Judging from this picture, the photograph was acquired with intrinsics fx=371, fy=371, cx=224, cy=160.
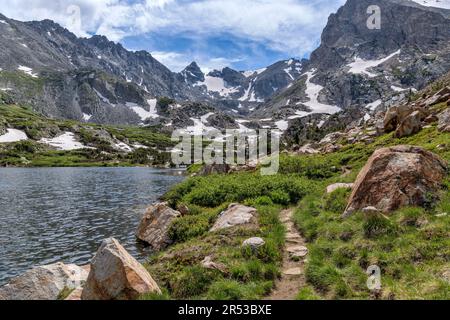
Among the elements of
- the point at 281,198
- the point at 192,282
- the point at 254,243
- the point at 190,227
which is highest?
the point at 281,198

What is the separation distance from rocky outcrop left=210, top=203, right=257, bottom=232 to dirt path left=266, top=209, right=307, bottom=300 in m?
2.62

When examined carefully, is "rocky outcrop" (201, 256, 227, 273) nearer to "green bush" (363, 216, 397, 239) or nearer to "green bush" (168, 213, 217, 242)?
"green bush" (363, 216, 397, 239)

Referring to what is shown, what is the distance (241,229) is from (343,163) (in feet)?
94.9

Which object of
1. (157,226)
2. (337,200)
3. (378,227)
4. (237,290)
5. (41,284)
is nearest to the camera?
(237,290)

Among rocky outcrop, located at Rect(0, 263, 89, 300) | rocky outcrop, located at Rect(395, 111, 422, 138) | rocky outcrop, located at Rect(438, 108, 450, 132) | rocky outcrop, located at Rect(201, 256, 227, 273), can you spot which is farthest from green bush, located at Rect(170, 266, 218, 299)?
rocky outcrop, located at Rect(395, 111, 422, 138)

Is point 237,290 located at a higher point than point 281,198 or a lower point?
lower

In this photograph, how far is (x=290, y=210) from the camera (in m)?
29.0

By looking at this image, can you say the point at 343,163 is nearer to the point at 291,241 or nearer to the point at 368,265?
the point at 291,241

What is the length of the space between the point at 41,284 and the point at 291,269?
10.9m

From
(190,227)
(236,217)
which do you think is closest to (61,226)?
(190,227)

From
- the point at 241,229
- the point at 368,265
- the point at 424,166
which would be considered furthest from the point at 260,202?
the point at 368,265

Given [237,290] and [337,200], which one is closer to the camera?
[237,290]

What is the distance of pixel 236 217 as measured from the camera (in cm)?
2462

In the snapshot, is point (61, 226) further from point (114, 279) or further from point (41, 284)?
point (114, 279)
